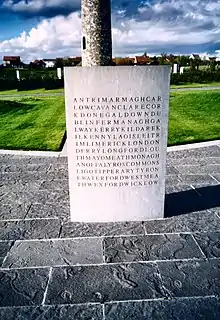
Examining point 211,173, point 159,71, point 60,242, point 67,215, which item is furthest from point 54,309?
point 211,173

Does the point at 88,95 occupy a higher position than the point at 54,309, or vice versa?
the point at 88,95

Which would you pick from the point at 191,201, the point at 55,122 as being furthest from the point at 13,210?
the point at 55,122

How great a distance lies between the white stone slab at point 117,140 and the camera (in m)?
3.65

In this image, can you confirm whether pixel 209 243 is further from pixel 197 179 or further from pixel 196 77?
pixel 196 77

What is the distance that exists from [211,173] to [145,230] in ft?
8.75

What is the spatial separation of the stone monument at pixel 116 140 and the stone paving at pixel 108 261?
27 centimetres

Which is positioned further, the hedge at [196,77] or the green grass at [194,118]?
the hedge at [196,77]

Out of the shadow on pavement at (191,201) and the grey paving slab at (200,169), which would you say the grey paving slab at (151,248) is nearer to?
the shadow on pavement at (191,201)

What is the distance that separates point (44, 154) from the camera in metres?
7.90

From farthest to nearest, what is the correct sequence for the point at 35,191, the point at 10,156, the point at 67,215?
the point at 10,156 → the point at 35,191 → the point at 67,215

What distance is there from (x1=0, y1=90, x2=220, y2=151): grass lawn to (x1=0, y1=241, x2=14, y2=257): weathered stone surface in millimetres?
4748

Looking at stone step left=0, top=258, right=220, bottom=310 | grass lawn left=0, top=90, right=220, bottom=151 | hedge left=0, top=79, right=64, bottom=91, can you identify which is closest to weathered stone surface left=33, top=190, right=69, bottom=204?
stone step left=0, top=258, right=220, bottom=310

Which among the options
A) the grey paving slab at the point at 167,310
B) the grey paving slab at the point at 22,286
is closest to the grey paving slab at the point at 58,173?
the grey paving slab at the point at 22,286

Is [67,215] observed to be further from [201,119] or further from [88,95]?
[201,119]
